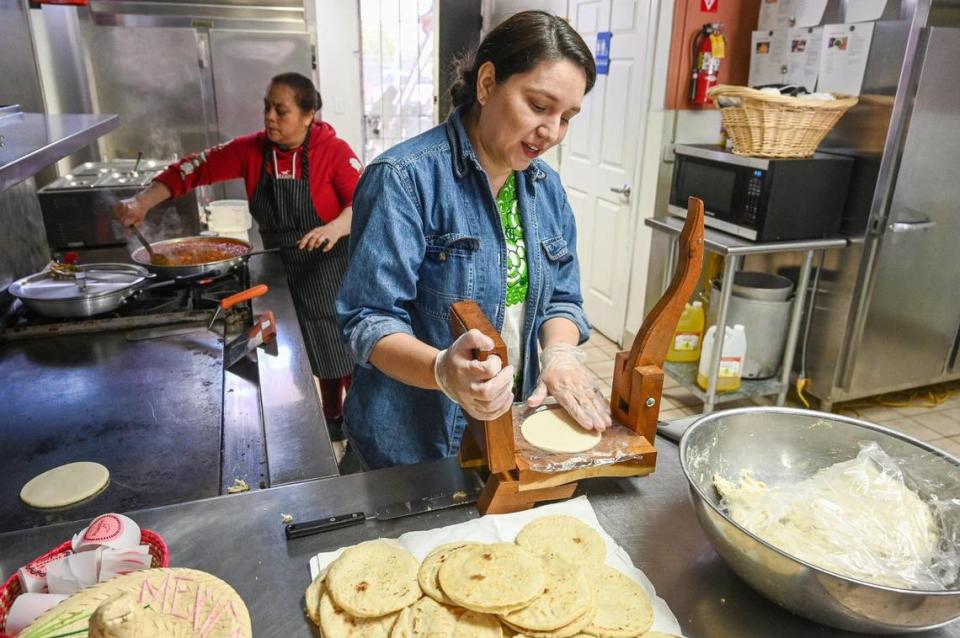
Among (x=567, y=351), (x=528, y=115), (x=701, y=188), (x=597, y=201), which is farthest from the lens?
(x=597, y=201)

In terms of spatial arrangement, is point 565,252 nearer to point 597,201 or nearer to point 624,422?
point 624,422

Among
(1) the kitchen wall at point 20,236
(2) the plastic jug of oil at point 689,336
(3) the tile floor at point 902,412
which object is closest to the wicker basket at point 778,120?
(2) the plastic jug of oil at point 689,336

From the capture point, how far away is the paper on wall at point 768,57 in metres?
3.39

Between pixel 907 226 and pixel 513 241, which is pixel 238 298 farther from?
pixel 907 226

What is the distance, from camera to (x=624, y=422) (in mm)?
1188

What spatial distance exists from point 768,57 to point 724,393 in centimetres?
182

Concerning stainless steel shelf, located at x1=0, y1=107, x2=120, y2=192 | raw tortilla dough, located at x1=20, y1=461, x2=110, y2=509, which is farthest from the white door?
raw tortilla dough, located at x1=20, y1=461, x2=110, y2=509

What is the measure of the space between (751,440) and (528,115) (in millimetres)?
720

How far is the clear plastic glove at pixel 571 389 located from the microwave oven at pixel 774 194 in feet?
6.34

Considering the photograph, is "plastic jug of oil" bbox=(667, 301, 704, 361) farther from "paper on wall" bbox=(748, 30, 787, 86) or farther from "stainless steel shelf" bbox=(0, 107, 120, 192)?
"stainless steel shelf" bbox=(0, 107, 120, 192)

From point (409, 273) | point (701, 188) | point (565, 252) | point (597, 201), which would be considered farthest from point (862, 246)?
point (409, 273)

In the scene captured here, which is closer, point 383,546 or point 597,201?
point 383,546

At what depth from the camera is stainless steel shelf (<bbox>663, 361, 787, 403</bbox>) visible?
3201 millimetres

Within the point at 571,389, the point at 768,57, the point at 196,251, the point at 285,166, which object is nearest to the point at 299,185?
the point at 285,166
